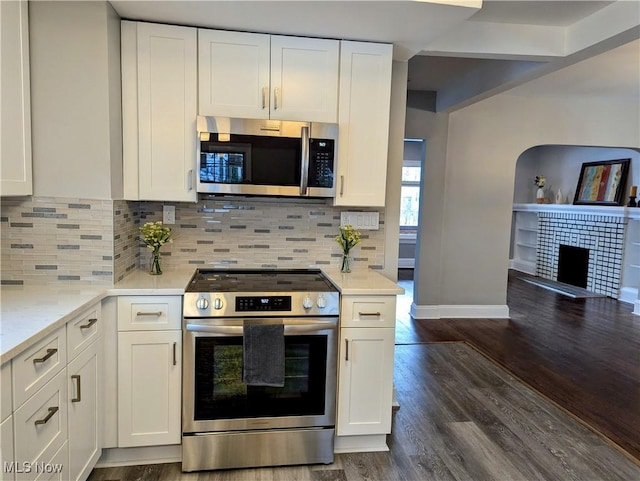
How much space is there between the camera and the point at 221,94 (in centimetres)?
241

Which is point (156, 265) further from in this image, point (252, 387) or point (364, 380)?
point (364, 380)

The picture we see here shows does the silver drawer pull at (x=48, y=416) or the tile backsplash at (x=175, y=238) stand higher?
the tile backsplash at (x=175, y=238)

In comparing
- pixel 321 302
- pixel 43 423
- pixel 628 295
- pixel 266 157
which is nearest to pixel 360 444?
pixel 321 302

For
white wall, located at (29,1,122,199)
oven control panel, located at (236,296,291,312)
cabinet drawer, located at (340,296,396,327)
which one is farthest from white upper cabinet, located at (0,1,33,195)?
cabinet drawer, located at (340,296,396,327)

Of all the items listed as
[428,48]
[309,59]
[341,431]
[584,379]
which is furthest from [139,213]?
[584,379]

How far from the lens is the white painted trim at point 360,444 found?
2.41 m

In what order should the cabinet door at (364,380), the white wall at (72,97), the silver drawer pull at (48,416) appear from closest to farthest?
1. the silver drawer pull at (48,416)
2. the white wall at (72,97)
3. the cabinet door at (364,380)

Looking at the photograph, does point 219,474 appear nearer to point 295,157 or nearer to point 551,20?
point 295,157

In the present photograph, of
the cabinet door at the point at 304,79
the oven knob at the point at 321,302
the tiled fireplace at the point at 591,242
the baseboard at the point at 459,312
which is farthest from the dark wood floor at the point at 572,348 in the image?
the cabinet door at the point at 304,79

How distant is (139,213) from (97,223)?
47 centimetres

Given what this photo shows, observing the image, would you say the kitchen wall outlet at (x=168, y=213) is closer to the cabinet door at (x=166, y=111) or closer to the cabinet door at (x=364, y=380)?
the cabinet door at (x=166, y=111)

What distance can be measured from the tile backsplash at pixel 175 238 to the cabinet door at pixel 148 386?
1.24ft

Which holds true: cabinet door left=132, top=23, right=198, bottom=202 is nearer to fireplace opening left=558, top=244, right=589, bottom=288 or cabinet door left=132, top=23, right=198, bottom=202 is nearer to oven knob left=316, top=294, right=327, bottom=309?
oven knob left=316, top=294, right=327, bottom=309

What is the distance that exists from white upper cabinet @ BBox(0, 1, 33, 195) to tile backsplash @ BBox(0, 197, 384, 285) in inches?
8.8
